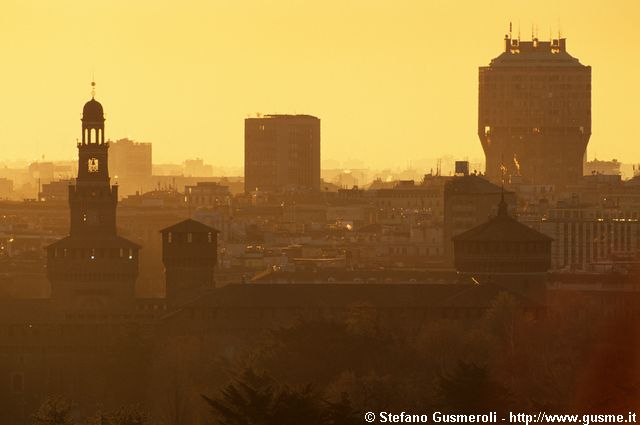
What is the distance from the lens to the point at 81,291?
16150 centimetres

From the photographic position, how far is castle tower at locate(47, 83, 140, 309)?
162 m

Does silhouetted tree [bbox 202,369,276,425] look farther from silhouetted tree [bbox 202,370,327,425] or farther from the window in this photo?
the window

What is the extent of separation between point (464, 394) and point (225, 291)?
49.9m

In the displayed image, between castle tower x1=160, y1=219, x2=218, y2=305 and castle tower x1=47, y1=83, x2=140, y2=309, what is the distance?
2.63m

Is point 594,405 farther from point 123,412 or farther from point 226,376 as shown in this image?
point 226,376

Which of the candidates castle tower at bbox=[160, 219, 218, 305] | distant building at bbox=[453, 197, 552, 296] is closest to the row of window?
castle tower at bbox=[160, 219, 218, 305]

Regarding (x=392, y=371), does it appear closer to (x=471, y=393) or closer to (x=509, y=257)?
(x=471, y=393)

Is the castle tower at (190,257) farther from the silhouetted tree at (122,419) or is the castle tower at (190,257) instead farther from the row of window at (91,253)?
the silhouetted tree at (122,419)

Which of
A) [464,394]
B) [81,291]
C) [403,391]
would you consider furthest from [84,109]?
[464,394]

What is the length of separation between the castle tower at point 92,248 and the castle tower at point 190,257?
2630mm

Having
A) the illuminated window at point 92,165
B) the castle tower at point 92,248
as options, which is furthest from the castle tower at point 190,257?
the illuminated window at point 92,165

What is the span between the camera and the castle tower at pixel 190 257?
6216 inches

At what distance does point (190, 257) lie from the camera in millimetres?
158375

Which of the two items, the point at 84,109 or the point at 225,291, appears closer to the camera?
the point at 225,291
